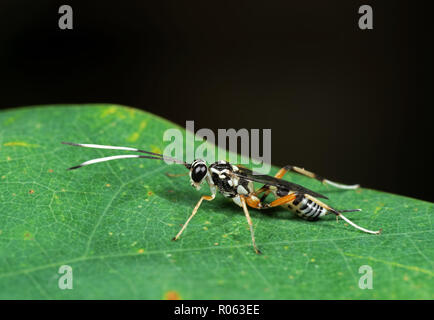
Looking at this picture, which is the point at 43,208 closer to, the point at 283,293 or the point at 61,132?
the point at 61,132

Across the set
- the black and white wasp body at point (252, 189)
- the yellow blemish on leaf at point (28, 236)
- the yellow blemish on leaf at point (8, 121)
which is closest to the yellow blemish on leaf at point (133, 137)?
the black and white wasp body at point (252, 189)

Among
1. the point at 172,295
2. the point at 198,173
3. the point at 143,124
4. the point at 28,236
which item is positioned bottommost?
the point at 172,295

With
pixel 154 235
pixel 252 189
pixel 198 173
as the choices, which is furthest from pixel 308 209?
pixel 154 235

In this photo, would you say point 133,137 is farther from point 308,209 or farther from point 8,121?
point 308,209

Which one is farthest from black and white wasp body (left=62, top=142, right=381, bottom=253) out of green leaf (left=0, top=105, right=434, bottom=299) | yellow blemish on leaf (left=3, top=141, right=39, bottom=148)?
yellow blemish on leaf (left=3, top=141, right=39, bottom=148)

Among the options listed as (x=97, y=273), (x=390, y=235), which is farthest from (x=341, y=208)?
(x=97, y=273)

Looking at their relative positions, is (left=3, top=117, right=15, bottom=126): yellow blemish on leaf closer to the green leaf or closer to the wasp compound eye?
the green leaf
